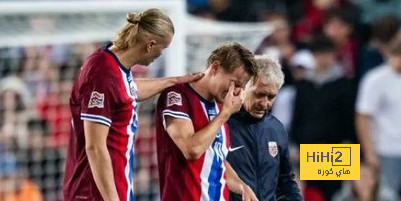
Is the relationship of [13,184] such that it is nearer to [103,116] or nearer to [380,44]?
[103,116]

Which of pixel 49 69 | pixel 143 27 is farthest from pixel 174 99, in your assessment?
pixel 49 69

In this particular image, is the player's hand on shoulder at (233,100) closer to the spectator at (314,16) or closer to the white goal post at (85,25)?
the white goal post at (85,25)

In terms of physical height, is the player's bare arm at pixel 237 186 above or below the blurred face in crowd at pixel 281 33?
below

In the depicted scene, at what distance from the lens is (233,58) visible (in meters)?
6.87

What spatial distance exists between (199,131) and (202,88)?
0.84 ft

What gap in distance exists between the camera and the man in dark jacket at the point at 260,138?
282 inches

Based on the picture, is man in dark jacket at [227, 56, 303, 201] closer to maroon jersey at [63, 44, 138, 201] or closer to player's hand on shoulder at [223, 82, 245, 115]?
player's hand on shoulder at [223, 82, 245, 115]

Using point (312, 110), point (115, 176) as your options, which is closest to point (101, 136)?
point (115, 176)

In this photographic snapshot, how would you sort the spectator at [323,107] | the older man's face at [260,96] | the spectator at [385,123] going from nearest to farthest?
the older man's face at [260,96]
the spectator at [385,123]
the spectator at [323,107]

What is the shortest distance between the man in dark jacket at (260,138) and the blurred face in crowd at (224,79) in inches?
10.9

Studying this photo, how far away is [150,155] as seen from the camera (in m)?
11.2

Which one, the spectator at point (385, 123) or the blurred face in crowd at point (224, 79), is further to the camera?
the spectator at point (385, 123)

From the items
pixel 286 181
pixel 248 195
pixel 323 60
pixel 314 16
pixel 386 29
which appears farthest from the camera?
pixel 314 16

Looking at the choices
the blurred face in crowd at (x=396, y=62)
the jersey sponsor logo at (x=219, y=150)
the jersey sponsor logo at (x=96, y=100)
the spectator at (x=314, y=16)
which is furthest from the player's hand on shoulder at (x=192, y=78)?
the spectator at (x=314, y=16)
